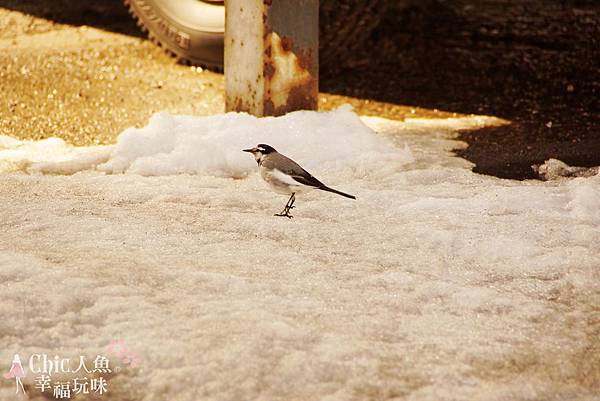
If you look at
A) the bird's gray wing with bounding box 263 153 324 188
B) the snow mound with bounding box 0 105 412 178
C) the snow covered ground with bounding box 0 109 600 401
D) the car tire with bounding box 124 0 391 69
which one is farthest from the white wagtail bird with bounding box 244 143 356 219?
the car tire with bounding box 124 0 391 69

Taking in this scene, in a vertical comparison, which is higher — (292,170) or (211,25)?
(211,25)

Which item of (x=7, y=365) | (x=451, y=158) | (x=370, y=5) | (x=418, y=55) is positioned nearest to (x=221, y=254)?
(x=7, y=365)

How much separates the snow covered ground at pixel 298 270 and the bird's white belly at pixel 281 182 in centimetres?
15

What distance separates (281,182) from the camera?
4.16m

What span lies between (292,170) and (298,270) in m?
0.72

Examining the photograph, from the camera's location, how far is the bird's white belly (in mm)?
4137

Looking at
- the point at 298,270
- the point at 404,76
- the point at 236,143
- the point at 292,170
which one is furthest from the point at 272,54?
the point at 298,270

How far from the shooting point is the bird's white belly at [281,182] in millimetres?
4137

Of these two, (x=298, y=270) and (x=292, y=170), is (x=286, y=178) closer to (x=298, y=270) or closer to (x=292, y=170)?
(x=292, y=170)

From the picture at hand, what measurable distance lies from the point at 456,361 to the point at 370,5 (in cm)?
449

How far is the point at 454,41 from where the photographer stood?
7777 millimetres

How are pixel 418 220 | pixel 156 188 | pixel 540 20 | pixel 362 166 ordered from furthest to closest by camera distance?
1. pixel 540 20
2. pixel 362 166
3. pixel 156 188
4. pixel 418 220

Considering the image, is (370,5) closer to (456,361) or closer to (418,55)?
(418,55)

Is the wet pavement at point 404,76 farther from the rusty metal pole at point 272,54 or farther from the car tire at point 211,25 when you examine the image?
the rusty metal pole at point 272,54
